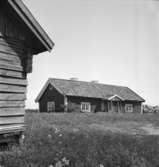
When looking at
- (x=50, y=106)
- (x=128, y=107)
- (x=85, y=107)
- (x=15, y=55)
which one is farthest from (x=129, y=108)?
(x=15, y=55)

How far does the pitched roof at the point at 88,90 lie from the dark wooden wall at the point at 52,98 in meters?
0.61

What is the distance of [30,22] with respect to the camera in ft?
26.5

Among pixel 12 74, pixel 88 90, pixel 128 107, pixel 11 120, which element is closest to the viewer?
pixel 11 120

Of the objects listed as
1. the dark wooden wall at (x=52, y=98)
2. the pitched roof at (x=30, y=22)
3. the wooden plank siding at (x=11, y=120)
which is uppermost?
the pitched roof at (x=30, y=22)

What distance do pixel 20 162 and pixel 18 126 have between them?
2.13 meters

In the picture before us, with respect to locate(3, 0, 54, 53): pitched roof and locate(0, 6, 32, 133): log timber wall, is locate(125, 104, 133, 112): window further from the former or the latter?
locate(0, 6, 32, 133): log timber wall

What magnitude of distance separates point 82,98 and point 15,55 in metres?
24.9

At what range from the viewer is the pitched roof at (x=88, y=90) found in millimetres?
32081

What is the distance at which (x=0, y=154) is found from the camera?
684 cm

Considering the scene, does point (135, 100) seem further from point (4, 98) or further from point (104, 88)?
point (4, 98)

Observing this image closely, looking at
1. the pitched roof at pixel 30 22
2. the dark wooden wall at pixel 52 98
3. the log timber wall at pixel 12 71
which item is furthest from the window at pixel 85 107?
the log timber wall at pixel 12 71

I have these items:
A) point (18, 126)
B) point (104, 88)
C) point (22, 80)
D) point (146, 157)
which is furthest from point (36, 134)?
point (104, 88)

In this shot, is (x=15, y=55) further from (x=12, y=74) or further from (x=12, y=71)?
(x=12, y=74)

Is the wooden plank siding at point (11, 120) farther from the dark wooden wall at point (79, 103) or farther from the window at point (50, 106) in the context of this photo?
the window at point (50, 106)
